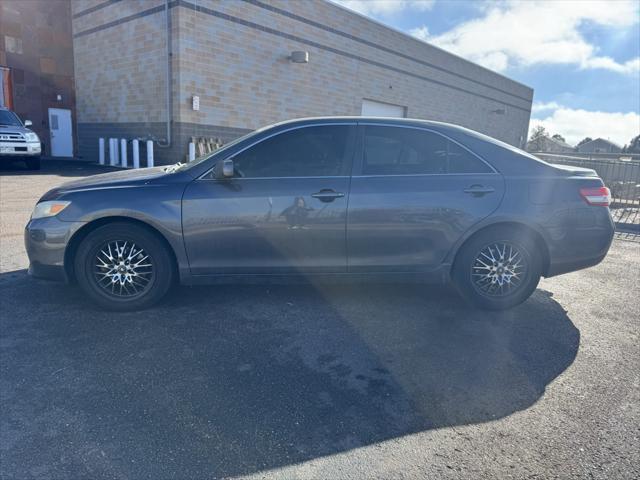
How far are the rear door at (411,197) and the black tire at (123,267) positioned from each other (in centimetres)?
166

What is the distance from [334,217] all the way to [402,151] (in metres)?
0.91

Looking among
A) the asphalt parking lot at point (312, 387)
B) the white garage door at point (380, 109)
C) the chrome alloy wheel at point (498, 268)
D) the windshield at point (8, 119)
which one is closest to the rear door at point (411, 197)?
the chrome alloy wheel at point (498, 268)

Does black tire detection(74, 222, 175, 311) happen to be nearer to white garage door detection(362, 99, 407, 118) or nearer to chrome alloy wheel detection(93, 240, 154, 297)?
chrome alloy wheel detection(93, 240, 154, 297)

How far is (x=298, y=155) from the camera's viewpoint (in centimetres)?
409

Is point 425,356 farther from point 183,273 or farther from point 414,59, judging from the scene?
point 414,59

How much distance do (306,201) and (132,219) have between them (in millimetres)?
1476

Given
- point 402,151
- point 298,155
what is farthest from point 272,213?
point 402,151

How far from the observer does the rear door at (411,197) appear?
4.01 m

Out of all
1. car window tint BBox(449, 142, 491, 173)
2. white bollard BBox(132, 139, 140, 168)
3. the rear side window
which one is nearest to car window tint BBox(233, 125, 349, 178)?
the rear side window

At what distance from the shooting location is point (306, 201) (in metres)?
3.92

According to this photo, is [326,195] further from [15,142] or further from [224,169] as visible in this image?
[15,142]

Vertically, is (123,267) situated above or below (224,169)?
below

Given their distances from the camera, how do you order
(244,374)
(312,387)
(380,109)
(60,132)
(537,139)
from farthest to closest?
(537,139) → (380,109) → (60,132) → (244,374) → (312,387)

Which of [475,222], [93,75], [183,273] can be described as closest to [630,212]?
[475,222]
